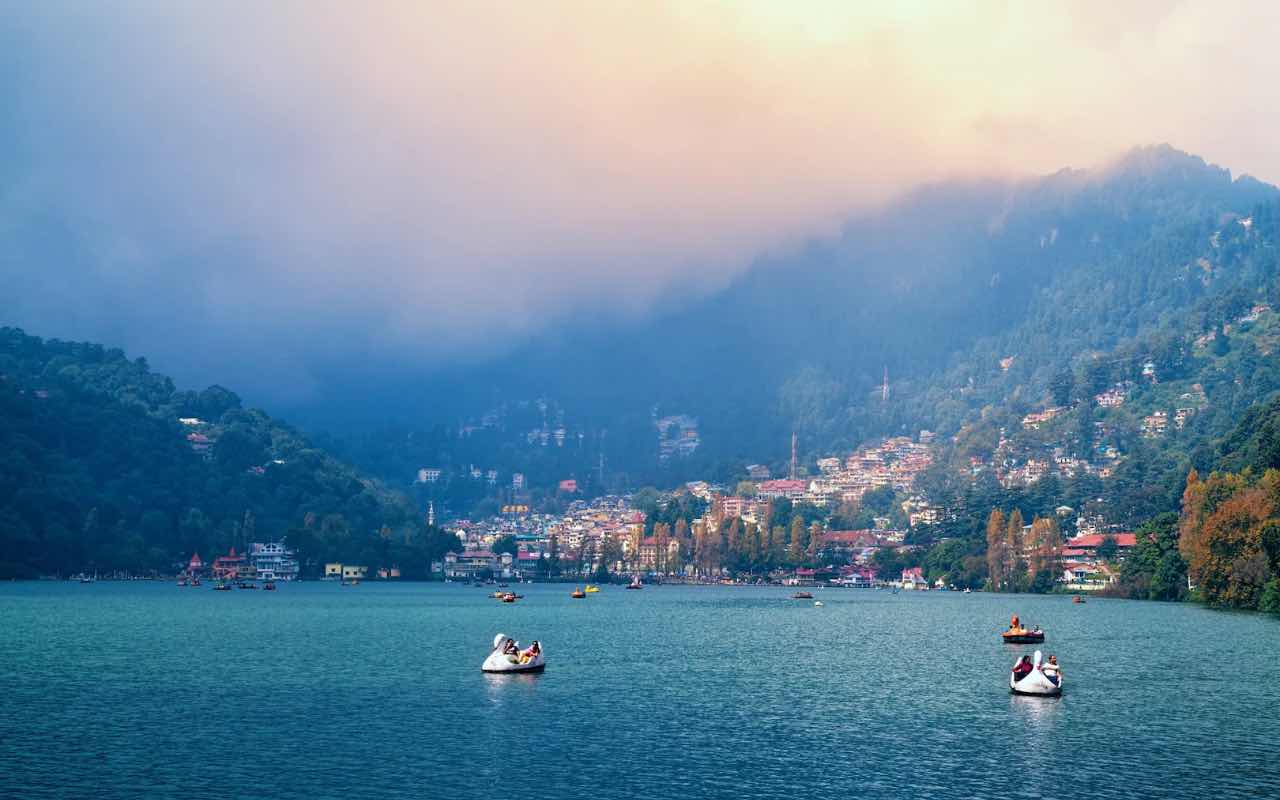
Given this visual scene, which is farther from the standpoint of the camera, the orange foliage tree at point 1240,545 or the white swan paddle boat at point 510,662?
the orange foliage tree at point 1240,545

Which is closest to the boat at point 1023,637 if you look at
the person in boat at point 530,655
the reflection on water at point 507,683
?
the person in boat at point 530,655

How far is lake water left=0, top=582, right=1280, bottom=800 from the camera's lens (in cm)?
4266

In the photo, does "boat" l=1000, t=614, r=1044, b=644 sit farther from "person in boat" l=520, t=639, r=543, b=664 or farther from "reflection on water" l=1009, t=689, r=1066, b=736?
"person in boat" l=520, t=639, r=543, b=664

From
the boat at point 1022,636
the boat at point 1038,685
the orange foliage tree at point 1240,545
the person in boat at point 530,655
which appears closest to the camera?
the boat at point 1038,685

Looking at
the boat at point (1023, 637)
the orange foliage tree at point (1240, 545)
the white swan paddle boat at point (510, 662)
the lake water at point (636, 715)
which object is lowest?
the lake water at point (636, 715)

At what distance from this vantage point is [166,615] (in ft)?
416

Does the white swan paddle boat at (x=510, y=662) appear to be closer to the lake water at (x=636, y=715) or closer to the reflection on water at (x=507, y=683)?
the reflection on water at (x=507, y=683)

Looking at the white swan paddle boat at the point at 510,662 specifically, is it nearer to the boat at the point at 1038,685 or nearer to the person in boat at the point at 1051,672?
the boat at the point at 1038,685

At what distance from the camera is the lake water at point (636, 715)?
42.7 metres

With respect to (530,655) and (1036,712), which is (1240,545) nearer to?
(1036,712)

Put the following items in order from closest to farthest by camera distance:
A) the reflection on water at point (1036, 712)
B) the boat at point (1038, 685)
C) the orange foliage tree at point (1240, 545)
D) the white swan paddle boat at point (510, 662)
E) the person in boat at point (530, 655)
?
the reflection on water at point (1036, 712) → the boat at point (1038, 685) → the white swan paddle boat at point (510, 662) → the person in boat at point (530, 655) → the orange foliage tree at point (1240, 545)

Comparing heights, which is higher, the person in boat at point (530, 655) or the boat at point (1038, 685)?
the person in boat at point (530, 655)

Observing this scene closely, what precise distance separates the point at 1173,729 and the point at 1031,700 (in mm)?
9244

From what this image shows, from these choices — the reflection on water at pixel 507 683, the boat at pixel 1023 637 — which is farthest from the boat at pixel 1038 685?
the boat at pixel 1023 637
